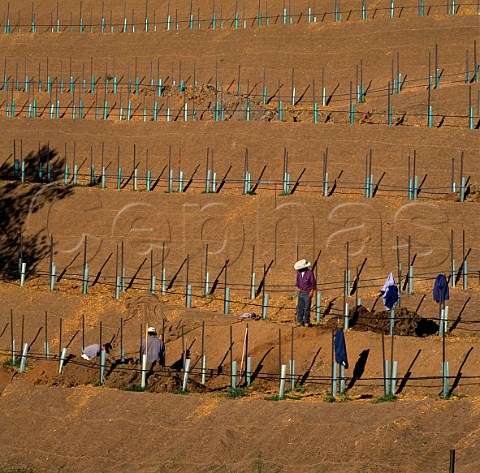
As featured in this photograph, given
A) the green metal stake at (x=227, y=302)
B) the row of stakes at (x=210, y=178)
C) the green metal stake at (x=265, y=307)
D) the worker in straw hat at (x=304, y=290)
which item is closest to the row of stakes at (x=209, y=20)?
the row of stakes at (x=210, y=178)

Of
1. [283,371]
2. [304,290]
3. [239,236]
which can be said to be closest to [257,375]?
[283,371]

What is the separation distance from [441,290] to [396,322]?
1.15m

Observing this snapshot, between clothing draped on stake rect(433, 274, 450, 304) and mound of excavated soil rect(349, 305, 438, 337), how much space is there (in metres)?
0.59

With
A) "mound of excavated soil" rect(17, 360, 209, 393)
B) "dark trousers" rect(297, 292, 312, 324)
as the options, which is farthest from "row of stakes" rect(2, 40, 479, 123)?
"mound of excavated soil" rect(17, 360, 209, 393)

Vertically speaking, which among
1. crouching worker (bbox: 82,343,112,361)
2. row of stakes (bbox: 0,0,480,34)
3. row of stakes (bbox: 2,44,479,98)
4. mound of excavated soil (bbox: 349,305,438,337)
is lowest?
crouching worker (bbox: 82,343,112,361)

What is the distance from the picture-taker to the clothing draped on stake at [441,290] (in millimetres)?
25844

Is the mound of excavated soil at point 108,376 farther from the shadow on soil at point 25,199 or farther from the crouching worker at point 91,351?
the shadow on soil at point 25,199

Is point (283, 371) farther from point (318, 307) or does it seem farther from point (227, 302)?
point (227, 302)

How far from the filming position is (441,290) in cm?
2575

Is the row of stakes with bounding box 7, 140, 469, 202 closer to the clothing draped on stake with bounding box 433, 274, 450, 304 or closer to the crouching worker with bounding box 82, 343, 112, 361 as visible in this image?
the clothing draped on stake with bounding box 433, 274, 450, 304

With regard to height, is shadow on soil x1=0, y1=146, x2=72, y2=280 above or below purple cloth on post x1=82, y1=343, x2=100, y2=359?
above

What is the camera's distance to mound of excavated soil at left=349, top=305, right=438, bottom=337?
25.9m

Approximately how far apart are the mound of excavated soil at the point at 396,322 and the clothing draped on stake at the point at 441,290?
1.94 feet

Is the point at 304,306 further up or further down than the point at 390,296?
further down
